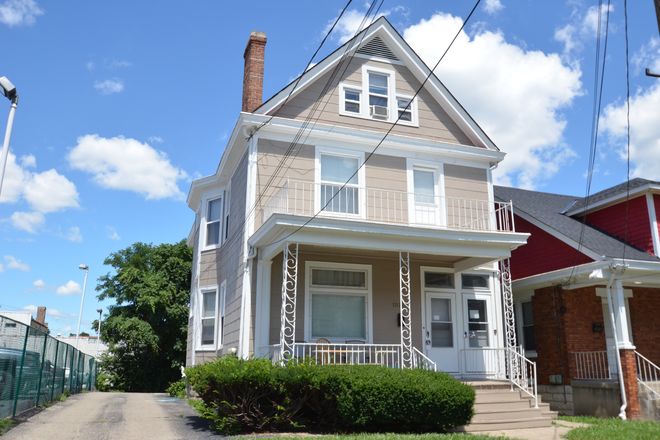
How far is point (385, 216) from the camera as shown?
42.1ft

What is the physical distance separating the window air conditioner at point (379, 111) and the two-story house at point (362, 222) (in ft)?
0.14

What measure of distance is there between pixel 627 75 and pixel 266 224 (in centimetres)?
702

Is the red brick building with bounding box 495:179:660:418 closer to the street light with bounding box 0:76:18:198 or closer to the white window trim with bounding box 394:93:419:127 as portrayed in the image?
the white window trim with bounding box 394:93:419:127

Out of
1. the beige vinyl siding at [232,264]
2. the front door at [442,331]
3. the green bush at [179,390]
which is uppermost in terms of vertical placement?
the beige vinyl siding at [232,264]

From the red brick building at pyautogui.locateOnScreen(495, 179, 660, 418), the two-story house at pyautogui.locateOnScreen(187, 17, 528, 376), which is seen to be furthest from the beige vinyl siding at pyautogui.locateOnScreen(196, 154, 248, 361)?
the red brick building at pyautogui.locateOnScreen(495, 179, 660, 418)

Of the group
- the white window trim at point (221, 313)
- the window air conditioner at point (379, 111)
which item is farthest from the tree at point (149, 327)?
the window air conditioner at point (379, 111)

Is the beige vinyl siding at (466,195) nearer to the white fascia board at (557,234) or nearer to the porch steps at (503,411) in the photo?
the white fascia board at (557,234)

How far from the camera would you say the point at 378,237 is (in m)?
10.8

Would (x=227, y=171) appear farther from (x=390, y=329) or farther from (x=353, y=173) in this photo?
(x=390, y=329)

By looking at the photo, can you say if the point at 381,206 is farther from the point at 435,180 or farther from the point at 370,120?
the point at 370,120

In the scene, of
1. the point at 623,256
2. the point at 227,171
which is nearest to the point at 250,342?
the point at 227,171

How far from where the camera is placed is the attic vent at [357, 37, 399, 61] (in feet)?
46.5

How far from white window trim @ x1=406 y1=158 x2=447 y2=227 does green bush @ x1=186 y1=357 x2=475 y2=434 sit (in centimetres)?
525

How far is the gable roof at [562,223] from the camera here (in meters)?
13.4
